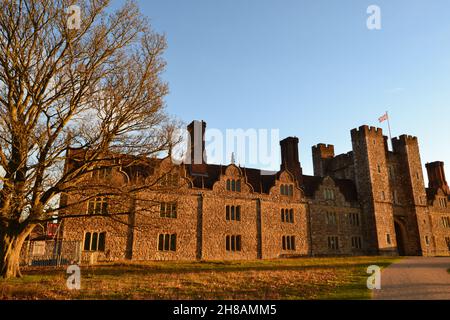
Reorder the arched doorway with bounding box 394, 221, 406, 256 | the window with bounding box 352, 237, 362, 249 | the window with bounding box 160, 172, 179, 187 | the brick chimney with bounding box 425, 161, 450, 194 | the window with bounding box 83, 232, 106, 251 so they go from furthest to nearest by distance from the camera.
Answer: the brick chimney with bounding box 425, 161, 450, 194 < the arched doorway with bounding box 394, 221, 406, 256 < the window with bounding box 352, 237, 362, 249 < the window with bounding box 83, 232, 106, 251 < the window with bounding box 160, 172, 179, 187

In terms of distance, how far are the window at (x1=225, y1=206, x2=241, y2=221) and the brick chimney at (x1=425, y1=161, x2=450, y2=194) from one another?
37.9 m

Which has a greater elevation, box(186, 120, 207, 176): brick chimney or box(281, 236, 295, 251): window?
box(186, 120, 207, 176): brick chimney

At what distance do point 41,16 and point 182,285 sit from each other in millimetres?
11803

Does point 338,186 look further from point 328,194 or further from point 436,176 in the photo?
point 436,176

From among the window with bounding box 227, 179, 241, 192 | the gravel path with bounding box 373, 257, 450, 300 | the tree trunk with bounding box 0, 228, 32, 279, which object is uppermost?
the window with bounding box 227, 179, 241, 192

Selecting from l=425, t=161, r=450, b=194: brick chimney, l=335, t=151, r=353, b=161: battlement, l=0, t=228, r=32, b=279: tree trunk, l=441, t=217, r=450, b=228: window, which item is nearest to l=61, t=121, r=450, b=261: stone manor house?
l=441, t=217, r=450, b=228: window

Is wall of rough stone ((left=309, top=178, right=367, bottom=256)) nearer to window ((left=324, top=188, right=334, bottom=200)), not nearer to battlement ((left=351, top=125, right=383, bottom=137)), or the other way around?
window ((left=324, top=188, right=334, bottom=200))

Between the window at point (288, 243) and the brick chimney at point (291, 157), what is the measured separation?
6.97 meters

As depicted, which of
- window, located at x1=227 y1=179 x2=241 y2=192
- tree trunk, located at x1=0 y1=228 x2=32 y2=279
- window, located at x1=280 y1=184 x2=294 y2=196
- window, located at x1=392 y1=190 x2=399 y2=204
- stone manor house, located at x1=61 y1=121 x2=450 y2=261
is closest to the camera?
tree trunk, located at x1=0 y1=228 x2=32 y2=279

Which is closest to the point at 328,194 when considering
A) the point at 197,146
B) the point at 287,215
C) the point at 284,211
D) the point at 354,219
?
the point at 354,219

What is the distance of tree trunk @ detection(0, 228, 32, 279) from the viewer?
1388cm

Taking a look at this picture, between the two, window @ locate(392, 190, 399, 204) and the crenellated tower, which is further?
window @ locate(392, 190, 399, 204)

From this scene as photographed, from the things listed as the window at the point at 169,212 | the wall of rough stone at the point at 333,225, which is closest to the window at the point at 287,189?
the wall of rough stone at the point at 333,225
